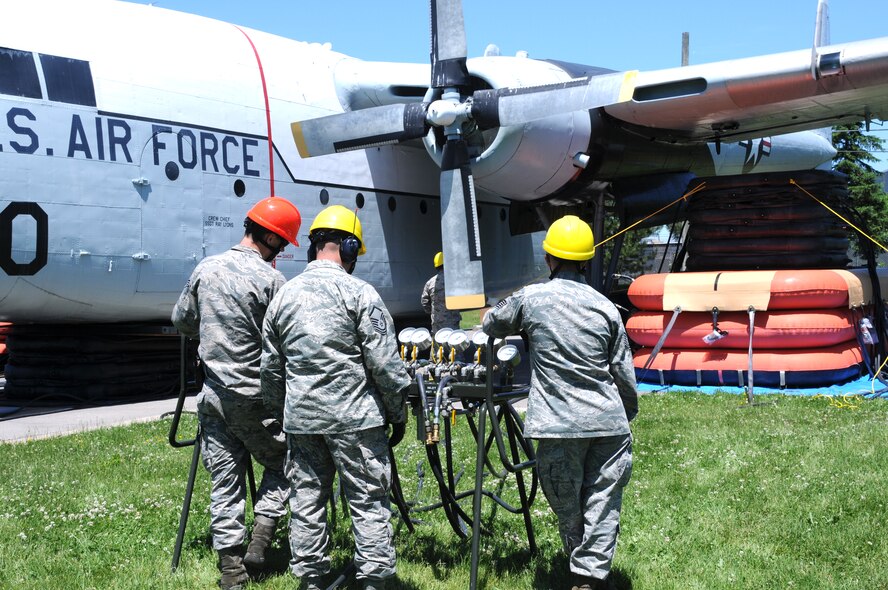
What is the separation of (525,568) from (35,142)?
25.1 feet

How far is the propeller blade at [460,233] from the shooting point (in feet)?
36.1

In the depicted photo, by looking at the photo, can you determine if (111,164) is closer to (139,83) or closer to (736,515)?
(139,83)

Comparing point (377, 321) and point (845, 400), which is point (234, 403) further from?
point (845, 400)

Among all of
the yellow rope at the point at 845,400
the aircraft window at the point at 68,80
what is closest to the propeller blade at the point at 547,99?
the yellow rope at the point at 845,400

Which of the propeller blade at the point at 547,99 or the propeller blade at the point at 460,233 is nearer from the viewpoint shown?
the propeller blade at the point at 547,99

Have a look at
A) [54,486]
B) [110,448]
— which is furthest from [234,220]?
[54,486]

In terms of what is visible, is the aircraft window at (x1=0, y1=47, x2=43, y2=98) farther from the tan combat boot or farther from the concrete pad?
the tan combat boot

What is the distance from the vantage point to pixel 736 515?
5.91 meters

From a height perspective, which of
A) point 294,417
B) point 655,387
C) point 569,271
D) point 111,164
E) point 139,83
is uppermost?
point 139,83

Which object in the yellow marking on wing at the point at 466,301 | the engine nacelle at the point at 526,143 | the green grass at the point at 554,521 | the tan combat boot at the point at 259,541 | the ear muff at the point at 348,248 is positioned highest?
the engine nacelle at the point at 526,143

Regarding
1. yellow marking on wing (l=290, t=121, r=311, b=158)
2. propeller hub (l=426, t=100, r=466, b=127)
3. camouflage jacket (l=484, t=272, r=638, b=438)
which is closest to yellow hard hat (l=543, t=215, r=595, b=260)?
camouflage jacket (l=484, t=272, r=638, b=438)

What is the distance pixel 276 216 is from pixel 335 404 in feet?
4.69

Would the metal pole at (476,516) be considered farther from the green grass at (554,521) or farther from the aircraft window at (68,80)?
the aircraft window at (68,80)

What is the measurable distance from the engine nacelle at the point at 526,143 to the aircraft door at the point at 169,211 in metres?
3.23
